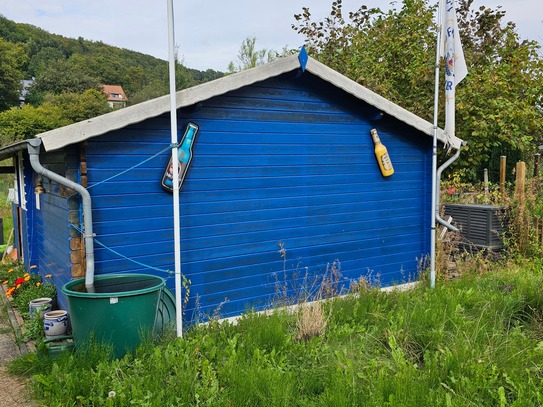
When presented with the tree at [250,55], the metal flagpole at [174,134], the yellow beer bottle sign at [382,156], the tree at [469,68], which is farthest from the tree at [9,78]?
the metal flagpole at [174,134]

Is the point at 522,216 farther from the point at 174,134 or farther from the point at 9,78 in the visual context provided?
the point at 9,78

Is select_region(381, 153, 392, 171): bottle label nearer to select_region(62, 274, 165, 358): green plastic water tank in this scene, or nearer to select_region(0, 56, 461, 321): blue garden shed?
select_region(0, 56, 461, 321): blue garden shed

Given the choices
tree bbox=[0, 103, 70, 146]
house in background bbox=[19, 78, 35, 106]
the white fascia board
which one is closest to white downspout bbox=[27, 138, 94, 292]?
the white fascia board

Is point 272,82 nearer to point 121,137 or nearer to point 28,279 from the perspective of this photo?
point 121,137

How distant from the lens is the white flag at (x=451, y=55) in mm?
6801

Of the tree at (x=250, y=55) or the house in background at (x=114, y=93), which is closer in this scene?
the tree at (x=250, y=55)

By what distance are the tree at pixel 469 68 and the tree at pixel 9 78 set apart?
47.2 m

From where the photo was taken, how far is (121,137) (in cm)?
503

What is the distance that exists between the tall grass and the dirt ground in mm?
137

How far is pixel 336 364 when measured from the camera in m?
3.99

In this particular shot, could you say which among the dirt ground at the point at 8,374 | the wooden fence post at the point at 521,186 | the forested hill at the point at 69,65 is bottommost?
the dirt ground at the point at 8,374

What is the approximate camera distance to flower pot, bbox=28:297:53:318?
5457 millimetres

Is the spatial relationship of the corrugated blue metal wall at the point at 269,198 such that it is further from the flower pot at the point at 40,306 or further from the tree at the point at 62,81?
the tree at the point at 62,81

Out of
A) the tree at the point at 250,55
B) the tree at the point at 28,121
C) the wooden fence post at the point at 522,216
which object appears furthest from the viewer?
the tree at the point at 28,121
